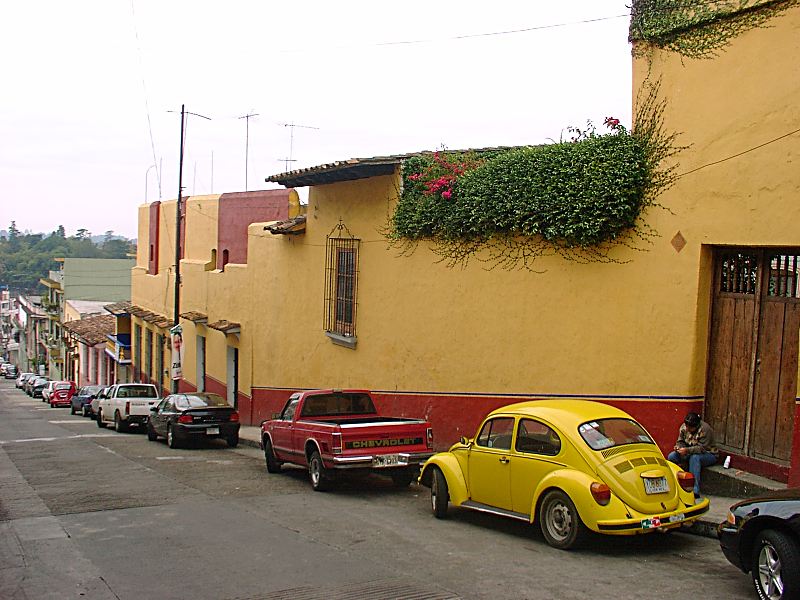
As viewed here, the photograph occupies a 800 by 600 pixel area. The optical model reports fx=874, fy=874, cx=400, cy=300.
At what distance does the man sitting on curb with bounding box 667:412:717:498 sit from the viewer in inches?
451

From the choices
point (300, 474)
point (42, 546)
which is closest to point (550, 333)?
point (300, 474)

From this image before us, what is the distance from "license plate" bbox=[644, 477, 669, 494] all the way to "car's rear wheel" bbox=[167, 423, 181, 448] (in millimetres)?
13974

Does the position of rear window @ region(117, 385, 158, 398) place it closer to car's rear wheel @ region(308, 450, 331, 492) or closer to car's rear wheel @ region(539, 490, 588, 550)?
car's rear wheel @ region(308, 450, 331, 492)

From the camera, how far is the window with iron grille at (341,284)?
20.0 metres

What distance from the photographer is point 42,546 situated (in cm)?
1002

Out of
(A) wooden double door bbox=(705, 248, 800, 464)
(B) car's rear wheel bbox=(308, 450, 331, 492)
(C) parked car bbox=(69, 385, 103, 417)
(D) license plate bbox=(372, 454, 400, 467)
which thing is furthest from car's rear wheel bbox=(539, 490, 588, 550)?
(C) parked car bbox=(69, 385, 103, 417)

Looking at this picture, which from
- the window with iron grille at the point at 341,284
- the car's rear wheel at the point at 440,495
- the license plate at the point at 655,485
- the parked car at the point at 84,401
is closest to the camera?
the license plate at the point at 655,485

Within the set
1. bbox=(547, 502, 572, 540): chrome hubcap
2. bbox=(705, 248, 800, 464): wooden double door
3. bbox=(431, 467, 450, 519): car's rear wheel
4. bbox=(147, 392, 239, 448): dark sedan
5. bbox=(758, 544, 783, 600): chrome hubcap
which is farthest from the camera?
bbox=(147, 392, 239, 448): dark sedan

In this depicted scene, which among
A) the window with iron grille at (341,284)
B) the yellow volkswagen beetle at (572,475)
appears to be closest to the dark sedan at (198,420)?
the window with iron grille at (341,284)

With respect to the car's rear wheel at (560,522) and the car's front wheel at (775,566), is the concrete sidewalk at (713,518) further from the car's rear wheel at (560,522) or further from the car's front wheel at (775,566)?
the car's front wheel at (775,566)

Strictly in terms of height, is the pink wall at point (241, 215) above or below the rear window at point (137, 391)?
above

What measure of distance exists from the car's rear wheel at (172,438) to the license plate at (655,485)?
13974 mm

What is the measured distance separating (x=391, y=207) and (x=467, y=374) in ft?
14.4

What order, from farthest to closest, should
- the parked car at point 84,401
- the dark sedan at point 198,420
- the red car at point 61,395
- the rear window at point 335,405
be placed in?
the red car at point 61,395 → the parked car at point 84,401 → the dark sedan at point 198,420 → the rear window at point 335,405
